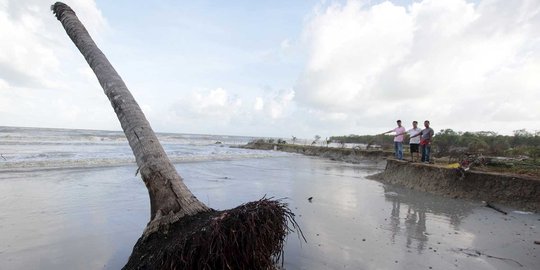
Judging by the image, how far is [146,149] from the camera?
13.3 ft

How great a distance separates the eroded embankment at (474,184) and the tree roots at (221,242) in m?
8.25

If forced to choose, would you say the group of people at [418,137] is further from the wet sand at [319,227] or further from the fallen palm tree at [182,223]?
the fallen palm tree at [182,223]

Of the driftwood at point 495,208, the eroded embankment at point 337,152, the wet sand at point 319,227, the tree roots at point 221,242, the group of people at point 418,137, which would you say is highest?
the group of people at point 418,137

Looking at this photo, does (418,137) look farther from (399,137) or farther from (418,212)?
(418,212)

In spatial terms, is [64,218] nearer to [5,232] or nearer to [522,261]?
[5,232]

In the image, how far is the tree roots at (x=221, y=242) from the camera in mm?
2943

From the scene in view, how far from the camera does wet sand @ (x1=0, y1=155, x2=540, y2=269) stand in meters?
4.82

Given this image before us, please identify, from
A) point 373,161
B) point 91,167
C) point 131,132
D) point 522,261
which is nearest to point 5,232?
point 131,132

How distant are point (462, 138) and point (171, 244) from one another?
2750 cm

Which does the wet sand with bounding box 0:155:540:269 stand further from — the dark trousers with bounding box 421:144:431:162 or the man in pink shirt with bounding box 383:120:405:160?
the man in pink shirt with bounding box 383:120:405:160

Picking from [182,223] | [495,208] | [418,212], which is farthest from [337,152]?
[182,223]

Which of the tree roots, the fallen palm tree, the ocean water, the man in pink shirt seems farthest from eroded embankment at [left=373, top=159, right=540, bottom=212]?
the tree roots

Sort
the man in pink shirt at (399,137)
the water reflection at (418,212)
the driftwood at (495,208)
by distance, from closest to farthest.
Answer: the water reflection at (418,212)
the driftwood at (495,208)
the man in pink shirt at (399,137)

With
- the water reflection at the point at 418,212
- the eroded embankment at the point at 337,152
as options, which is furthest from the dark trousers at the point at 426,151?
the eroded embankment at the point at 337,152
